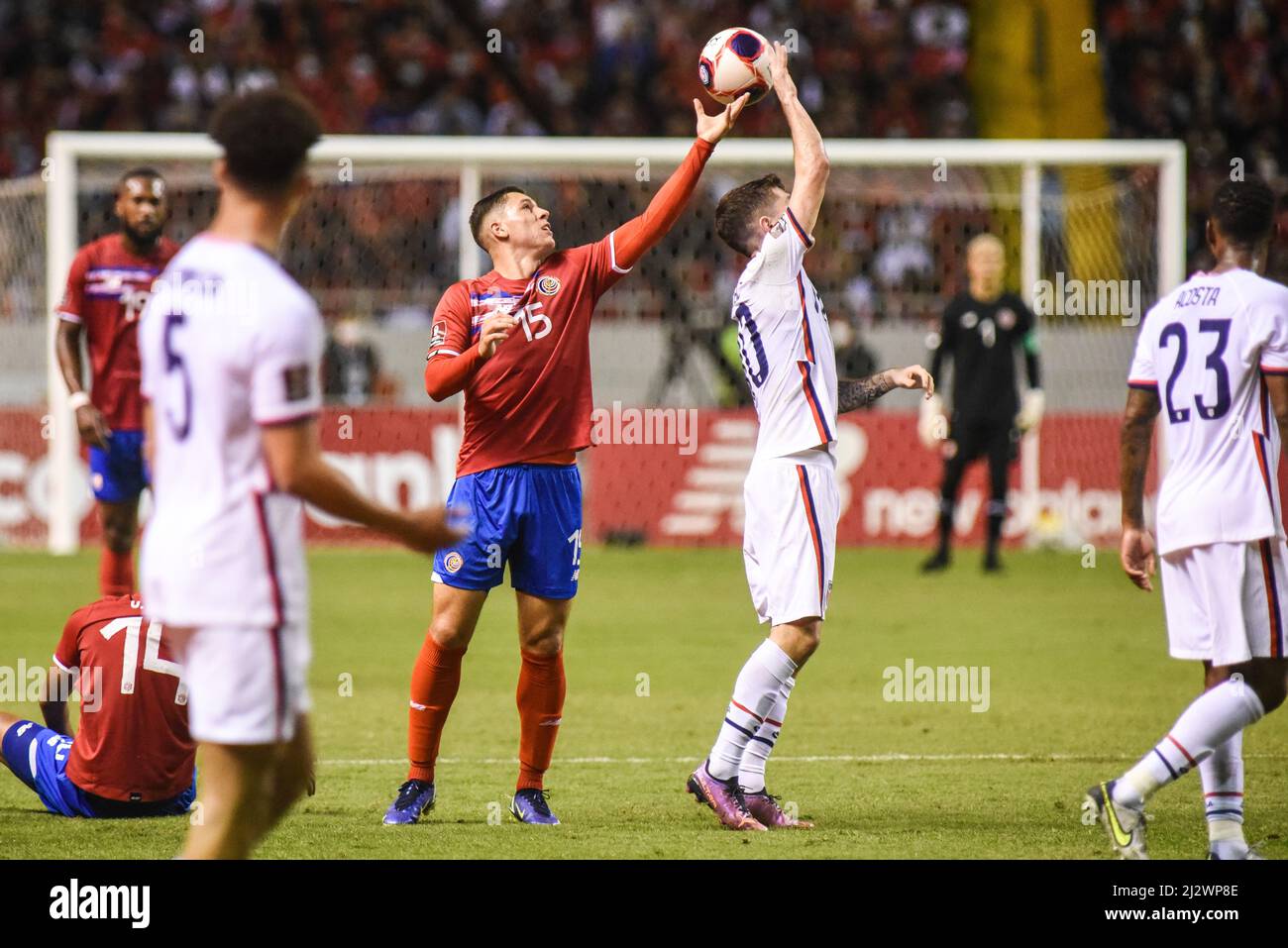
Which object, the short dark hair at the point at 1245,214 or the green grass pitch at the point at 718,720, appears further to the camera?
the green grass pitch at the point at 718,720

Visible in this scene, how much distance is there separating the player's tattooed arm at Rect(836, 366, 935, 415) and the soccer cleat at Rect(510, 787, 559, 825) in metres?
1.74

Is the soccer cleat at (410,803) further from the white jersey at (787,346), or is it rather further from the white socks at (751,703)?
the white jersey at (787,346)

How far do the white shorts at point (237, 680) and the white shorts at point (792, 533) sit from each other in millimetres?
2513

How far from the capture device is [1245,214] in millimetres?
5281

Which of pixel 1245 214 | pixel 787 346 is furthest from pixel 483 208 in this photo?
pixel 1245 214

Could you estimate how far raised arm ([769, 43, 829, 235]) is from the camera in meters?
6.00

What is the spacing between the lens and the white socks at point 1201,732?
511 cm

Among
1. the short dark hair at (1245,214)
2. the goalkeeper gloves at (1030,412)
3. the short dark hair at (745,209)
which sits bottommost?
the goalkeeper gloves at (1030,412)

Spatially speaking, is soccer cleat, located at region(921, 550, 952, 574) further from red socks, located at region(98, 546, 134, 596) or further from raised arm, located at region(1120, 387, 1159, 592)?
raised arm, located at region(1120, 387, 1159, 592)

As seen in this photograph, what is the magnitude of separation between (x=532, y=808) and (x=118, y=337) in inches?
180

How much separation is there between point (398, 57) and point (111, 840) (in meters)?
19.5

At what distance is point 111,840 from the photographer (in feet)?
18.6

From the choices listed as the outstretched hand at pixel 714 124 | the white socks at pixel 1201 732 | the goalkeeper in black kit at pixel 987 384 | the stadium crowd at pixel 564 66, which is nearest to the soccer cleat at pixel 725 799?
the white socks at pixel 1201 732
